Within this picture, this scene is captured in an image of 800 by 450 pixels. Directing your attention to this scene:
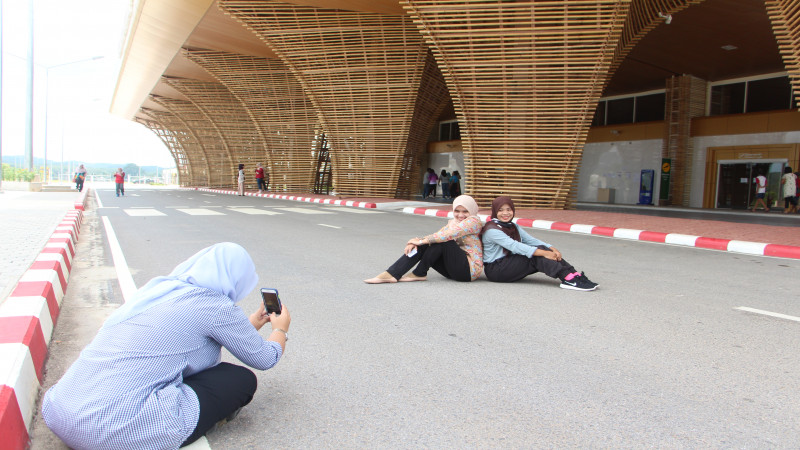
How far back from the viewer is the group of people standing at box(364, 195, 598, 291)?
6.07 meters

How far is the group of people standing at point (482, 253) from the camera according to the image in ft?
19.9

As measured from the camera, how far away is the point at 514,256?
6273 millimetres

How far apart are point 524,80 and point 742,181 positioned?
46.8ft

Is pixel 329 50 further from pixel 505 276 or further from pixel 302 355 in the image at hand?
pixel 302 355

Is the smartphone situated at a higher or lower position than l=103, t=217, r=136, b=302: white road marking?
higher

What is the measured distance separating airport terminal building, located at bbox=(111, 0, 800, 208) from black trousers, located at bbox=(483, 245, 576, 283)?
24.2 ft

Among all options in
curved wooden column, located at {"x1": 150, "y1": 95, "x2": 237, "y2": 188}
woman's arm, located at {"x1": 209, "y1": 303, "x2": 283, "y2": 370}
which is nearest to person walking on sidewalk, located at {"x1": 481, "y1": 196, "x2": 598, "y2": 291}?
woman's arm, located at {"x1": 209, "y1": 303, "x2": 283, "y2": 370}

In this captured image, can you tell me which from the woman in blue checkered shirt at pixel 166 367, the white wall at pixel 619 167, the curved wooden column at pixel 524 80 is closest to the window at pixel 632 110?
the white wall at pixel 619 167

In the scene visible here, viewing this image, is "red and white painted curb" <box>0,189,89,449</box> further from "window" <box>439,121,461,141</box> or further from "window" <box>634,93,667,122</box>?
"window" <box>439,121,461,141</box>

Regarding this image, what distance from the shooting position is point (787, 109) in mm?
23328

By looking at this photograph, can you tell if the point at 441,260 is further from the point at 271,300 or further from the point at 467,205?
the point at 271,300

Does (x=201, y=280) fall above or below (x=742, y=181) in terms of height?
below

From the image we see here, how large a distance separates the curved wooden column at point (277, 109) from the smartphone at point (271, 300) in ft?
96.8

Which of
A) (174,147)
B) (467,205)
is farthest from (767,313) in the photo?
(174,147)
